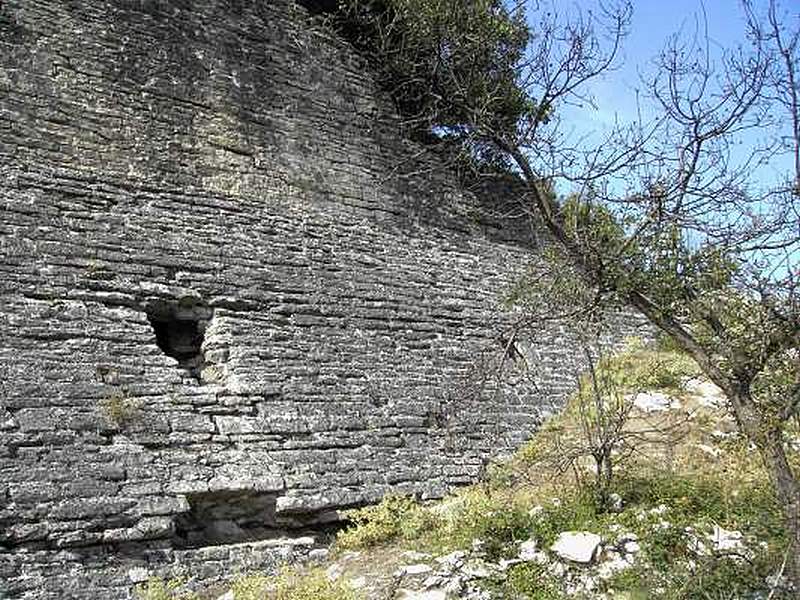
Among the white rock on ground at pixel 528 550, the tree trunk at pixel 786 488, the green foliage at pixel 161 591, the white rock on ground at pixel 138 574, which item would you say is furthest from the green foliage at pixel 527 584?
the white rock on ground at pixel 138 574

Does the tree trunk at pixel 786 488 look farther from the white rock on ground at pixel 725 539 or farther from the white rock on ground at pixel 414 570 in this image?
the white rock on ground at pixel 414 570

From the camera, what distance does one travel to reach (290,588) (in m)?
5.70

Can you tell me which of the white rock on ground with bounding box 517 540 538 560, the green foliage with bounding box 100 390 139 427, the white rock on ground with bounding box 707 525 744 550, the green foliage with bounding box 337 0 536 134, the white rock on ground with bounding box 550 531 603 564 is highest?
the green foliage with bounding box 337 0 536 134

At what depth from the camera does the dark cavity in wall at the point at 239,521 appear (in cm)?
617

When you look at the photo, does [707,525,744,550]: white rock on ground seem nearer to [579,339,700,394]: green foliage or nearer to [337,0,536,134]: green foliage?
[579,339,700,394]: green foliage

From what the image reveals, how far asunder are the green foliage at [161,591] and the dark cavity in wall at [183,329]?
1865 millimetres

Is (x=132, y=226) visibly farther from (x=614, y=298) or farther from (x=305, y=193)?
(x=614, y=298)

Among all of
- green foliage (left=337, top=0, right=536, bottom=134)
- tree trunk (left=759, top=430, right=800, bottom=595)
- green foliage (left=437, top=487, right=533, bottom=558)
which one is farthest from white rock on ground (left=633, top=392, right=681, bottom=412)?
tree trunk (left=759, top=430, right=800, bottom=595)

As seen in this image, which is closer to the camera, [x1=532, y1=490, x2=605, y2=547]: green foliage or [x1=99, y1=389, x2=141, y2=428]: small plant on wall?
[x1=99, y1=389, x2=141, y2=428]: small plant on wall

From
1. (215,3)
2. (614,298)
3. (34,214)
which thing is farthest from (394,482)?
(215,3)

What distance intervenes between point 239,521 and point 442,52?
5927 mm

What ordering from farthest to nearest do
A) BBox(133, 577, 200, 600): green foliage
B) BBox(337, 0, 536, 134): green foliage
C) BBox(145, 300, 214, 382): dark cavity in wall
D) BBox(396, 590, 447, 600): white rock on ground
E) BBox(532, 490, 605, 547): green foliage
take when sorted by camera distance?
BBox(337, 0, 536, 134): green foliage
BBox(145, 300, 214, 382): dark cavity in wall
BBox(532, 490, 605, 547): green foliage
BBox(396, 590, 447, 600): white rock on ground
BBox(133, 577, 200, 600): green foliage

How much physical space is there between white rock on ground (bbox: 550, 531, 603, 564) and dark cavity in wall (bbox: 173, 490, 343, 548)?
1.66 metres

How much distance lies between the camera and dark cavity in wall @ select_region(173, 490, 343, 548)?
617 cm
